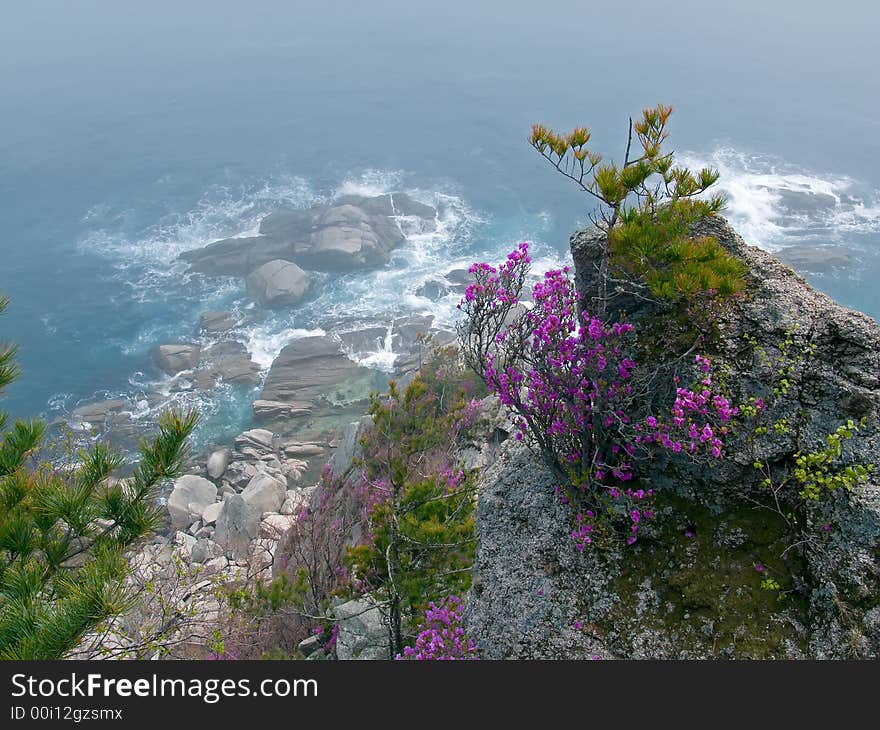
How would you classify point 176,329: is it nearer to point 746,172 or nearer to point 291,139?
point 291,139

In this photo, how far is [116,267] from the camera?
208 feet

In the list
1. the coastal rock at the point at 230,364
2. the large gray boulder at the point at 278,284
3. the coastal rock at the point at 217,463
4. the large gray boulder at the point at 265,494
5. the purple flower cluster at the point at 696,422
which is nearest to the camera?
the purple flower cluster at the point at 696,422

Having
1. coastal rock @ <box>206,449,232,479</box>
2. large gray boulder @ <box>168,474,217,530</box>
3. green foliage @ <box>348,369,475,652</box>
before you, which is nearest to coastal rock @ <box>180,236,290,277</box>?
coastal rock @ <box>206,449,232,479</box>

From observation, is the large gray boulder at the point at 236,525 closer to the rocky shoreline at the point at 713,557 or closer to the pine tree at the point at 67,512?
the pine tree at the point at 67,512

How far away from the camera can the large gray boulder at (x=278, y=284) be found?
57812 millimetres

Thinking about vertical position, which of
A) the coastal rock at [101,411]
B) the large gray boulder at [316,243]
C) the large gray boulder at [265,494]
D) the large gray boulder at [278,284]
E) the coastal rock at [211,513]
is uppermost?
the large gray boulder at [316,243]

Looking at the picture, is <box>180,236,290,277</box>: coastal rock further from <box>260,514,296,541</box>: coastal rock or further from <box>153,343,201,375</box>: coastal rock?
<box>260,514,296,541</box>: coastal rock

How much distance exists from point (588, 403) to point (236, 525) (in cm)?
2764

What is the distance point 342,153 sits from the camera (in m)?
Answer: 85.3

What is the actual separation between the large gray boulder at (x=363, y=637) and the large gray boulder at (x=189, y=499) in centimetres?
2336

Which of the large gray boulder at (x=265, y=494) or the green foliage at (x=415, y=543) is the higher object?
the green foliage at (x=415, y=543)

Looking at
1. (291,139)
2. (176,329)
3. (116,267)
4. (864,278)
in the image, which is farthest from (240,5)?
(864,278)

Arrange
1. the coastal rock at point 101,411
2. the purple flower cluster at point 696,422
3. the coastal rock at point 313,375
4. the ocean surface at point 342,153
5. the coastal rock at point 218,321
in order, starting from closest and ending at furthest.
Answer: the purple flower cluster at point 696,422, the coastal rock at point 101,411, the coastal rock at point 313,375, the coastal rock at point 218,321, the ocean surface at point 342,153

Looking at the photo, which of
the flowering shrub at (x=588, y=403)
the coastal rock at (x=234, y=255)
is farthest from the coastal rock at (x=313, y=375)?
the flowering shrub at (x=588, y=403)
